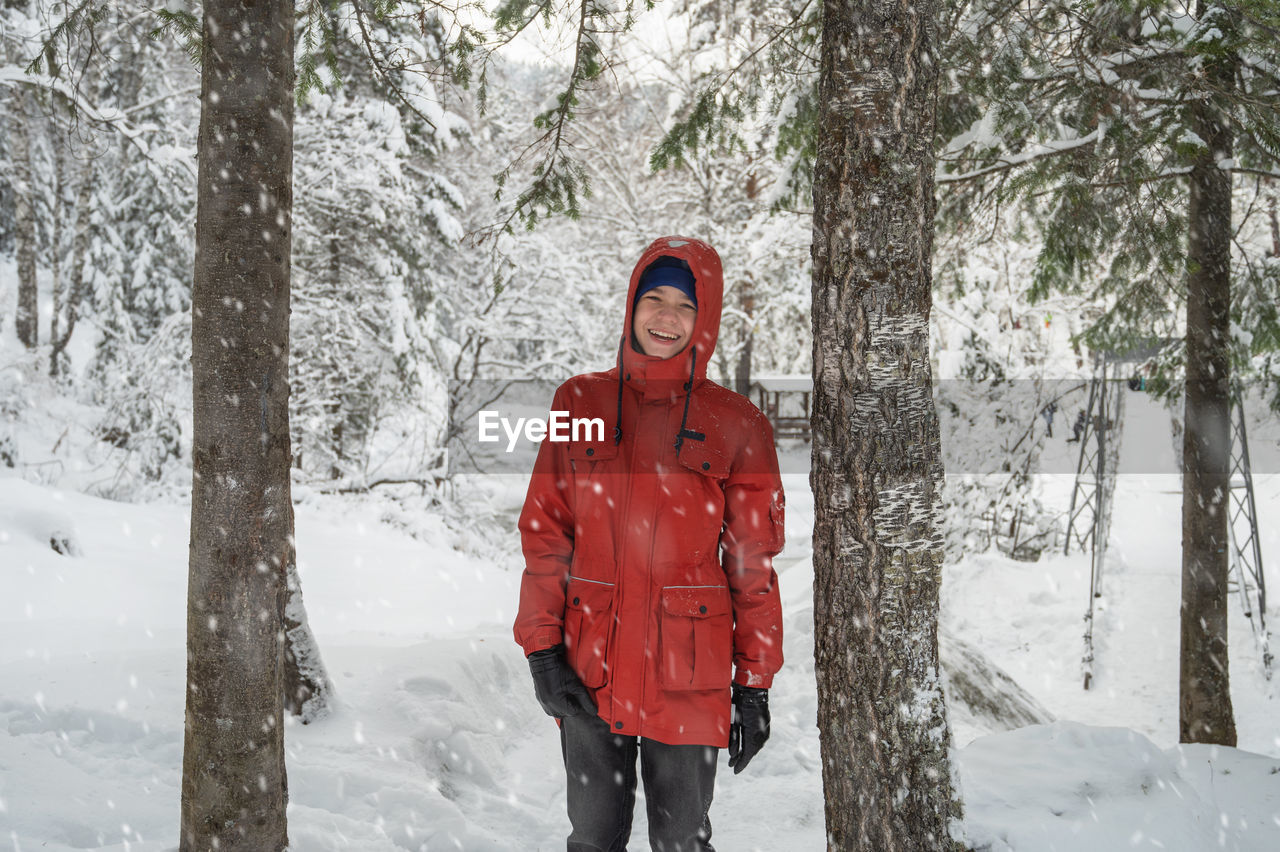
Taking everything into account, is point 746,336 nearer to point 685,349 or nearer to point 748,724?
point 685,349

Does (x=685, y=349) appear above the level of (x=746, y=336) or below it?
below

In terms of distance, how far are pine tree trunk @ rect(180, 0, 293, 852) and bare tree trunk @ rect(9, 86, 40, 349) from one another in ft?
40.4

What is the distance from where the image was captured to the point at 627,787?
240 cm

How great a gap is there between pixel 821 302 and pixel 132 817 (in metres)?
3.17

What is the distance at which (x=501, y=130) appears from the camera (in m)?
18.2

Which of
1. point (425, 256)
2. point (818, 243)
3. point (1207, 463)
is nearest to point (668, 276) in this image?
point (818, 243)

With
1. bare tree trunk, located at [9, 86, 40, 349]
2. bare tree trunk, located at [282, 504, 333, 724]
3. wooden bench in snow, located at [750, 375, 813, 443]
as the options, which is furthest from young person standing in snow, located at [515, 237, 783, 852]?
wooden bench in snow, located at [750, 375, 813, 443]

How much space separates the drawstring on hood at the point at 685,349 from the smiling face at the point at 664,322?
0.07 ft

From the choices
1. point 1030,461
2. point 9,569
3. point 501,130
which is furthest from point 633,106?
point 9,569

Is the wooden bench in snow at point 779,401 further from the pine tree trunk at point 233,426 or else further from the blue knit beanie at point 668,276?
the pine tree trunk at point 233,426

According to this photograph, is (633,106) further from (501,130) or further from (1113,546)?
(1113,546)

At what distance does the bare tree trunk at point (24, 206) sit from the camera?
41.3 feet

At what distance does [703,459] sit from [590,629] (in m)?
0.61

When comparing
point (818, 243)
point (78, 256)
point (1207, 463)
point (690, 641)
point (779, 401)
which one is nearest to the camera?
point (690, 641)
